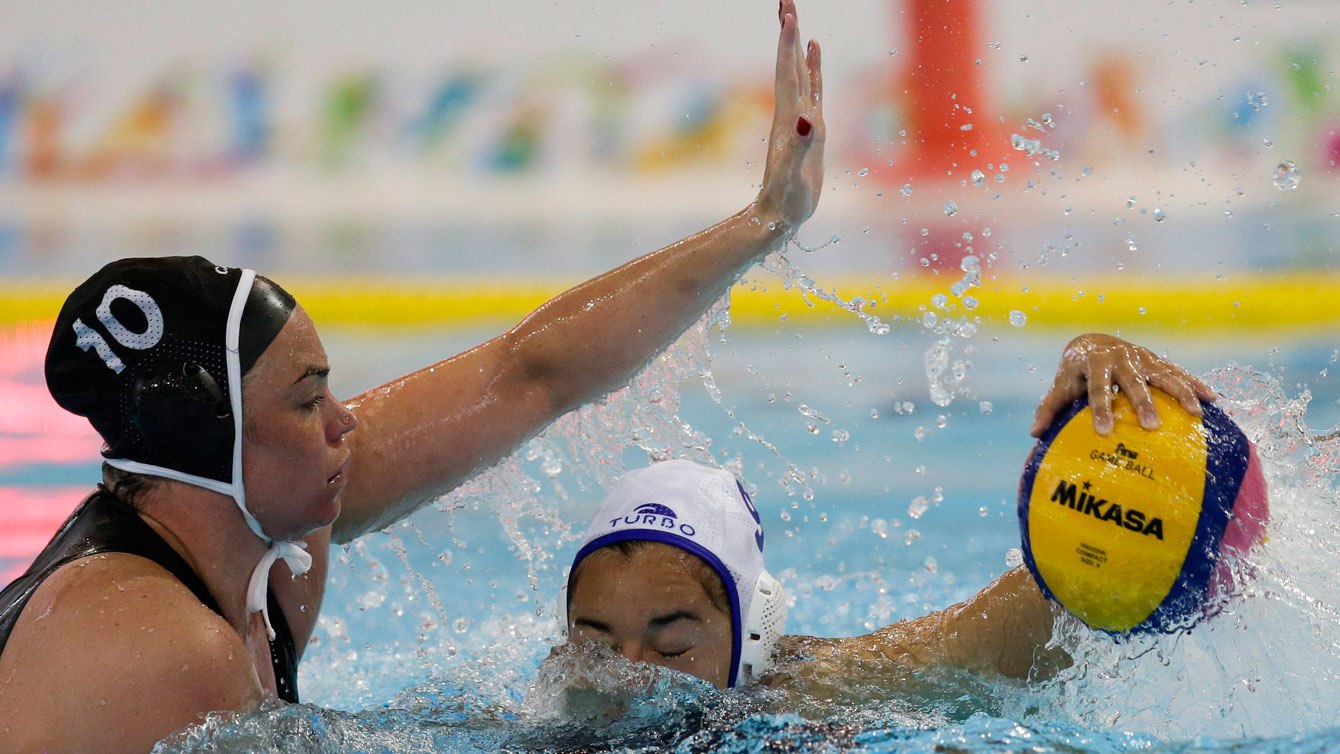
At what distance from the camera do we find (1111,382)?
2.12 metres

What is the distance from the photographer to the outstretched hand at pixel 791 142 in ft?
8.52

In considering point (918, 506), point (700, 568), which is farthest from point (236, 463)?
point (918, 506)

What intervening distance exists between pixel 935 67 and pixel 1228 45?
2.06 meters

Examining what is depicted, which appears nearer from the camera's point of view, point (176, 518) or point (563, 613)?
point (176, 518)

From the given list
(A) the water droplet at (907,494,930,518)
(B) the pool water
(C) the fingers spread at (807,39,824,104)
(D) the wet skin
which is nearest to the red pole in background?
(B) the pool water

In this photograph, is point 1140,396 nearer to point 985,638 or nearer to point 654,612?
point 985,638

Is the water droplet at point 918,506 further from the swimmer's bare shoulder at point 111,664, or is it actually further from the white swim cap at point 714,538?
the swimmer's bare shoulder at point 111,664

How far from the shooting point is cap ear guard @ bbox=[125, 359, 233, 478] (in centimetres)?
189

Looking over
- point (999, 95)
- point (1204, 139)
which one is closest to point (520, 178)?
point (999, 95)

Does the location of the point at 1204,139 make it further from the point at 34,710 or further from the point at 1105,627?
the point at 34,710

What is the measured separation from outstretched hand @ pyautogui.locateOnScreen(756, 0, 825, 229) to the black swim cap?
1.04 m

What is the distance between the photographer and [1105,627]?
6.95ft

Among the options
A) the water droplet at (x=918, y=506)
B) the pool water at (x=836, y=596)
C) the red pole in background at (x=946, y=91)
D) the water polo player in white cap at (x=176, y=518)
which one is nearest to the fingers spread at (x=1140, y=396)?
the pool water at (x=836, y=596)

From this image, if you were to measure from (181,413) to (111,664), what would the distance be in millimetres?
350
